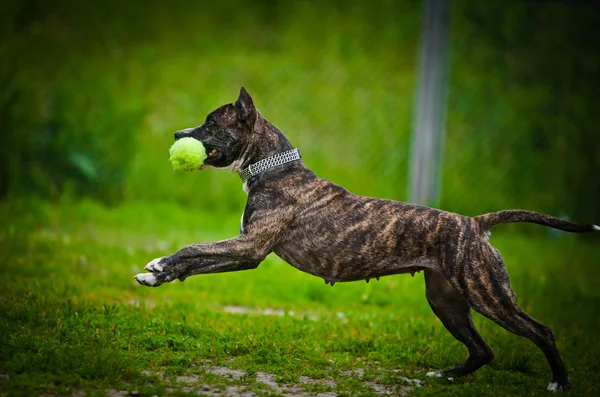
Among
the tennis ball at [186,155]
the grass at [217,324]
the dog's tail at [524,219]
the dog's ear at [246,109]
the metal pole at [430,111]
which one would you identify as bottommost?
the grass at [217,324]

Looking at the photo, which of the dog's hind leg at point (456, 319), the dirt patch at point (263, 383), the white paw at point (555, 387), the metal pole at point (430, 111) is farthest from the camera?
the metal pole at point (430, 111)

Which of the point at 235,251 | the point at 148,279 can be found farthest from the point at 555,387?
the point at 148,279

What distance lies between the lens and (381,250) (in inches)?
200

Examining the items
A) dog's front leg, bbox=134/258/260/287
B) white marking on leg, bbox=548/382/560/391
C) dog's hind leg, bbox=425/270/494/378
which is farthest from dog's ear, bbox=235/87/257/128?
white marking on leg, bbox=548/382/560/391

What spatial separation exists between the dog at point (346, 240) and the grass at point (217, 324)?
53 cm

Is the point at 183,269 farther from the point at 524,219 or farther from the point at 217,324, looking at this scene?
the point at 524,219

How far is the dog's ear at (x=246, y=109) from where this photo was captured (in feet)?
17.4

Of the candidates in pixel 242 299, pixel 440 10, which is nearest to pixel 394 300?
pixel 242 299

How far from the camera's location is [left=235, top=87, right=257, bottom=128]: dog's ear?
209 inches

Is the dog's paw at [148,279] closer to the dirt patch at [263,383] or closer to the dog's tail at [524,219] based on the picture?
the dirt patch at [263,383]

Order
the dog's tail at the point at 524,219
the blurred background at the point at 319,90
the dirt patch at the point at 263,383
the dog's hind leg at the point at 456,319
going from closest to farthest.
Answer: the dirt patch at the point at 263,383, the dog's tail at the point at 524,219, the dog's hind leg at the point at 456,319, the blurred background at the point at 319,90

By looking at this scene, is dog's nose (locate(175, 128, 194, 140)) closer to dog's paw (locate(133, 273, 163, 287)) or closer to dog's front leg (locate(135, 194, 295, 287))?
dog's front leg (locate(135, 194, 295, 287))

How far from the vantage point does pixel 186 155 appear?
5.12m

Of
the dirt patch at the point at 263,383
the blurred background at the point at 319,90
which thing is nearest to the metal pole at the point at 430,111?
the blurred background at the point at 319,90
